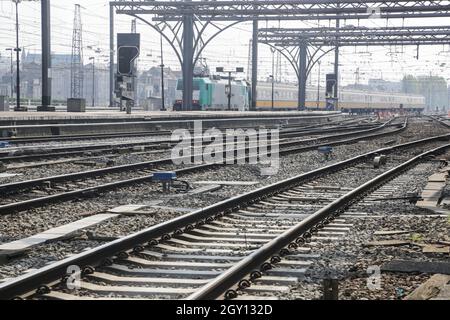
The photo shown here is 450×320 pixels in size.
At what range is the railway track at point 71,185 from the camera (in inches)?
420

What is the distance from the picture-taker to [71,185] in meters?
13.1

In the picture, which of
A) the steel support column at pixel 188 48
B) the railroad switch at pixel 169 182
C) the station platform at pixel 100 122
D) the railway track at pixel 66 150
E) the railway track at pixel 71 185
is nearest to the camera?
the railway track at pixel 71 185

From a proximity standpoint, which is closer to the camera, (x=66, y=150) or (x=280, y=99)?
(x=66, y=150)

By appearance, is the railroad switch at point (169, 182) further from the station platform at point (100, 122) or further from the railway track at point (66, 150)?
the station platform at point (100, 122)

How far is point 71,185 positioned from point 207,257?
626cm

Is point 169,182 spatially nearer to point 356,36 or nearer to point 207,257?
point 207,257

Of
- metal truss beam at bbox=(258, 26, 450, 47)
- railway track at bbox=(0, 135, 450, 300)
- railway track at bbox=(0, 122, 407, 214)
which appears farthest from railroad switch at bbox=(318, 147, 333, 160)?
metal truss beam at bbox=(258, 26, 450, 47)

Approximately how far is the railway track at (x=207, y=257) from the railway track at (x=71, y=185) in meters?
2.49

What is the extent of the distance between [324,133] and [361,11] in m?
11.5

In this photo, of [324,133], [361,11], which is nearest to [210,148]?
[324,133]

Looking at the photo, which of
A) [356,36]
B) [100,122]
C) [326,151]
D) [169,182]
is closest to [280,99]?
[356,36]

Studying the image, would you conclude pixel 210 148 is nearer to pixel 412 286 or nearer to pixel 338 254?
pixel 338 254

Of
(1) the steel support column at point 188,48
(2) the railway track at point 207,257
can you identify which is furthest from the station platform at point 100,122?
(2) the railway track at point 207,257

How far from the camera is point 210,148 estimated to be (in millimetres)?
23000
